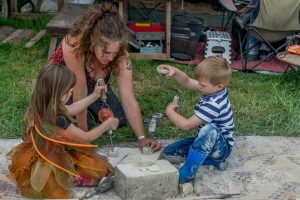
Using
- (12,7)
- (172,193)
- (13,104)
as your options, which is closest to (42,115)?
(172,193)

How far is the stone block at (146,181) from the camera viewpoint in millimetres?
3379

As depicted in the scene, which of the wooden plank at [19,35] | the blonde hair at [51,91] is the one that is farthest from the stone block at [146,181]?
the wooden plank at [19,35]

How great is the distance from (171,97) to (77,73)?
4.73 ft

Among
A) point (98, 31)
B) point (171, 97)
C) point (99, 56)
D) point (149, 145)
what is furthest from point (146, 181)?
point (171, 97)

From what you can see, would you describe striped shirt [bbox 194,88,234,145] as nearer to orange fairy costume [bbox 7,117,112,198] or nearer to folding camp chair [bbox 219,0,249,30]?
orange fairy costume [bbox 7,117,112,198]

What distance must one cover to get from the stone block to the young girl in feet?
0.82

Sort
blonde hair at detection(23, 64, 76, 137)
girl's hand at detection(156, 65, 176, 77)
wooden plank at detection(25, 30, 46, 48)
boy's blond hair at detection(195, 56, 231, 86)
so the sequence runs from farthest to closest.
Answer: wooden plank at detection(25, 30, 46, 48)
girl's hand at detection(156, 65, 176, 77)
boy's blond hair at detection(195, 56, 231, 86)
blonde hair at detection(23, 64, 76, 137)

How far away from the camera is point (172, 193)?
352 centimetres

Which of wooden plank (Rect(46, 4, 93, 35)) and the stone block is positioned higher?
wooden plank (Rect(46, 4, 93, 35))

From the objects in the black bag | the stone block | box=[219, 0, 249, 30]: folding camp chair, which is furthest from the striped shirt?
box=[219, 0, 249, 30]: folding camp chair

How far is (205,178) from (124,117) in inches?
40.2

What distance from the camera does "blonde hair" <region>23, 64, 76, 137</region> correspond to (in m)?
3.29

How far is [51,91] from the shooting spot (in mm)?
3295

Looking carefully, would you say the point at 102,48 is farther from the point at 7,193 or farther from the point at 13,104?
the point at 13,104
